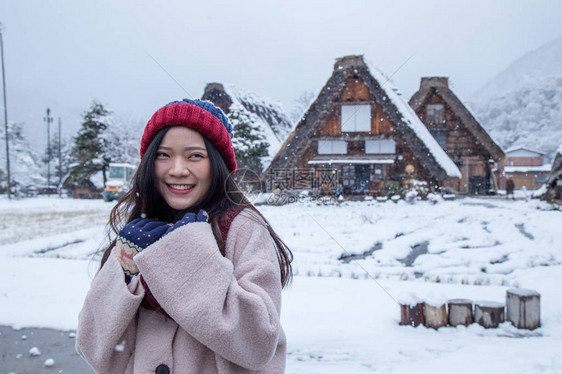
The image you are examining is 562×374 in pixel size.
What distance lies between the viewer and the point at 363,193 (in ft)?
50.6

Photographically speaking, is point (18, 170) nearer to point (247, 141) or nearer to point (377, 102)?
point (247, 141)

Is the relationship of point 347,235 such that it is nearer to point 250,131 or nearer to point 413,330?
point 413,330

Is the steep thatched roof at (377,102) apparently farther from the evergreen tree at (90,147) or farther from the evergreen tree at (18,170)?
the evergreen tree at (18,170)

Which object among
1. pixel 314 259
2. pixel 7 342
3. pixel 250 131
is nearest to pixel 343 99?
→ pixel 250 131

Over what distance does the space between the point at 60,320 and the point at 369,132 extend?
13061 mm

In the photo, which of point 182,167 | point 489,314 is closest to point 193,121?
point 182,167

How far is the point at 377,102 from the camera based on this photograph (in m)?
14.2

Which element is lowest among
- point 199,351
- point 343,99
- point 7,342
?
point 7,342

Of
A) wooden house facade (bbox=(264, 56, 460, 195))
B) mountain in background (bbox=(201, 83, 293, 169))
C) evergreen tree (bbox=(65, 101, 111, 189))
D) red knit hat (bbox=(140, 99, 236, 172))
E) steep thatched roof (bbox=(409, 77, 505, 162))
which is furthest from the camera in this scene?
evergreen tree (bbox=(65, 101, 111, 189))

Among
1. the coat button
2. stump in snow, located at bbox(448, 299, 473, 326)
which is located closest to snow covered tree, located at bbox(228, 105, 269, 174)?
stump in snow, located at bbox(448, 299, 473, 326)

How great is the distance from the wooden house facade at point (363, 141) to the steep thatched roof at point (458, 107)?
12.0ft

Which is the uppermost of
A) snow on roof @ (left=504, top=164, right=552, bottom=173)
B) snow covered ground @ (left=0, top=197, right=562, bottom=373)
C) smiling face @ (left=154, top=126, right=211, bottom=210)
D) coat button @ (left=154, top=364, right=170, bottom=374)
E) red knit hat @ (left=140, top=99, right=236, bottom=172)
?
snow on roof @ (left=504, top=164, right=552, bottom=173)

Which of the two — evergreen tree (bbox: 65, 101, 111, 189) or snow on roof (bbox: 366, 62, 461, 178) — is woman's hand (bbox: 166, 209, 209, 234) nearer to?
snow on roof (bbox: 366, 62, 461, 178)

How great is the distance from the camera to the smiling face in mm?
1213
